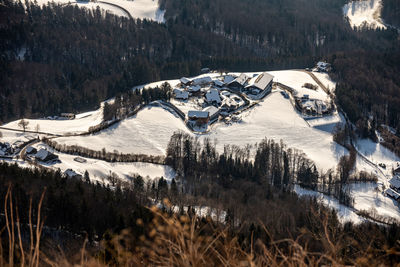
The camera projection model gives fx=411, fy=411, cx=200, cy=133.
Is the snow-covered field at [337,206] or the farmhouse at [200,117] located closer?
the snow-covered field at [337,206]

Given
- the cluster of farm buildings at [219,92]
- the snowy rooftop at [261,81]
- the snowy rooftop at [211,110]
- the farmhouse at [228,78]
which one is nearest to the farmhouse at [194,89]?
the cluster of farm buildings at [219,92]

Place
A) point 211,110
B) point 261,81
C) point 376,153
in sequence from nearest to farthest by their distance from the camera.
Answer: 1. point 376,153
2. point 211,110
3. point 261,81

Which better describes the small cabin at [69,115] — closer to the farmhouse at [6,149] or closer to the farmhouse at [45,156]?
the farmhouse at [6,149]

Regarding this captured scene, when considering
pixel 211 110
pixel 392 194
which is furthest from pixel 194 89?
pixel 392 194

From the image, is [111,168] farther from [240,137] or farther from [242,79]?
[242,79]

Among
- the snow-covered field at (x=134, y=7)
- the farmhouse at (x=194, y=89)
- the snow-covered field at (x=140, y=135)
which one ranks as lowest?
the snow-covered field at (x=140, y=135)

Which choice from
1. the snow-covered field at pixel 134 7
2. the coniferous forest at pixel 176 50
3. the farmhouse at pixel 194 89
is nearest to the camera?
the farmhouse at pixel 194 89

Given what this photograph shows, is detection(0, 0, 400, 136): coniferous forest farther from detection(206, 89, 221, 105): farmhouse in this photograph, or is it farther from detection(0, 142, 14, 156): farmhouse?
detection(0, 142, 14, 156): farmhouse

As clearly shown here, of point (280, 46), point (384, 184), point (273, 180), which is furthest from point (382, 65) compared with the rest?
point (273, 180)
